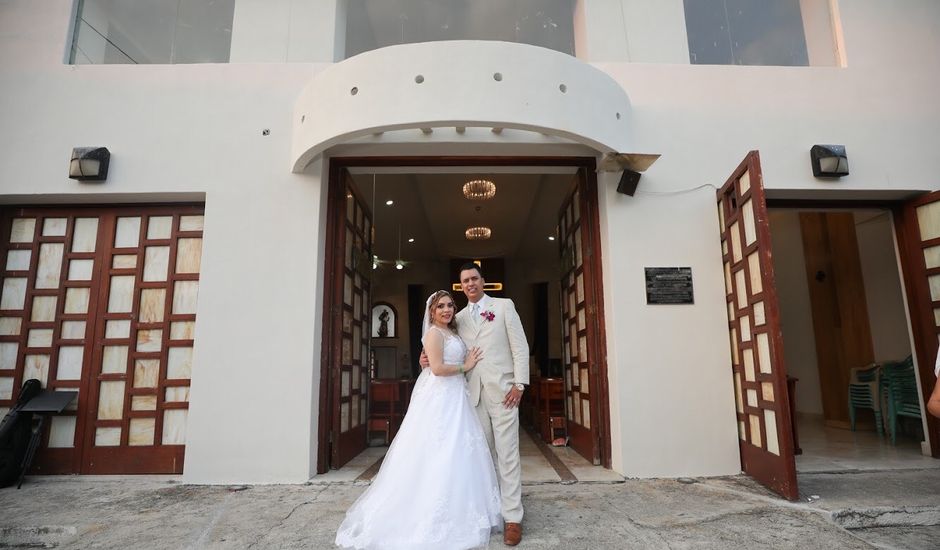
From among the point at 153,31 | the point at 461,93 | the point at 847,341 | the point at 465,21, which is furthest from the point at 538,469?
the point at 153,31

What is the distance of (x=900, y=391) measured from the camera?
5789 mm

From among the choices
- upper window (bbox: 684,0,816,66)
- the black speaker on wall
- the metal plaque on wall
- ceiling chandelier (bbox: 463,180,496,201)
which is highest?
upper window (bbox: 684,0,816,66)

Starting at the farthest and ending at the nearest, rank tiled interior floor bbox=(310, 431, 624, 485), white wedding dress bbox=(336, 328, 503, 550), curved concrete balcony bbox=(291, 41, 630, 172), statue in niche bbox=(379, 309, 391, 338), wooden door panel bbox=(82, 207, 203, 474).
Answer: statue in niche bbox=(379, 309, 391, 338) → wooden door panel bbox=(82, 207, 203, 474) → tiled interior floor bbox=(310, 431, 624, 485) → curved concrete balcony bbox=(291, 41, 630, 172) → white wedding dress bbox=(336, 328, 503, 550)

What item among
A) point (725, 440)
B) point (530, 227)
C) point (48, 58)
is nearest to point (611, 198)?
point (725, 440)

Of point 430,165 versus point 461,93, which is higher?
point 461,93

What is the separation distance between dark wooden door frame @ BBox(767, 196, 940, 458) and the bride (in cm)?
364

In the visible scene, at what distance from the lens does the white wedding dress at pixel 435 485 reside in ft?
8.85

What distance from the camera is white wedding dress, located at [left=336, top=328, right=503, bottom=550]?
2.70 meters

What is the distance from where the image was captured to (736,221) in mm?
4164

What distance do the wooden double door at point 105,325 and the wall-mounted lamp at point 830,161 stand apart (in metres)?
5.52

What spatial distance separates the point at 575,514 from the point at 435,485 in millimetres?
1023

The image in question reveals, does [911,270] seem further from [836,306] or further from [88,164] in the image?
[88,164]

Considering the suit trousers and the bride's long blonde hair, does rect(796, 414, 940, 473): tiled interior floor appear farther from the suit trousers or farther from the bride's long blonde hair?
the bride's long blonde hair

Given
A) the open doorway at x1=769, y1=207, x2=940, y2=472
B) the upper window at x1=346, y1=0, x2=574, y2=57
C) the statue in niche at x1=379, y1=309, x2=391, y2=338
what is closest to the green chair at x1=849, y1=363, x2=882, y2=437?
the open doorway at x1=769, y1=207, x2=940, y2=472
